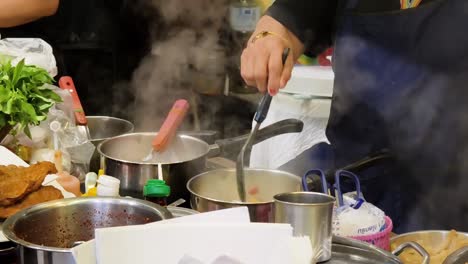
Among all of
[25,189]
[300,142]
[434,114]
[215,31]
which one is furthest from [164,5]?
[25,189]

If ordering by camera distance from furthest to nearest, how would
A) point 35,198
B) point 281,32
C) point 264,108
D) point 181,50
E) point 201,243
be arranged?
point 181,50, point 281,32, point 264,108, point 35,198, point 201,243

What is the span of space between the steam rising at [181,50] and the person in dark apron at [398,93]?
1263 millimetres

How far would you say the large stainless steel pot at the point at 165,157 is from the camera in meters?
1.48

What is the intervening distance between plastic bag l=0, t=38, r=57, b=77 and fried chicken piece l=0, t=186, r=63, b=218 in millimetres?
523

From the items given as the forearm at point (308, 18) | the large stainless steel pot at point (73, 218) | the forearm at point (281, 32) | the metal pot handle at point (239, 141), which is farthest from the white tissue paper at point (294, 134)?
the large stainless steel pot at point (73, 218)

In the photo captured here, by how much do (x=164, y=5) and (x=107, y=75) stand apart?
926 millimetres

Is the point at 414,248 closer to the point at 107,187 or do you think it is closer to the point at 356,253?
the point at 356,253

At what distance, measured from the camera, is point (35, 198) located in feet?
4.47

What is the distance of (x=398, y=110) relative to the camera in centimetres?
186

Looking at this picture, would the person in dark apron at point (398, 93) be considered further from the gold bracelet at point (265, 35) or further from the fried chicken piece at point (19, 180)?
the fried chicken piece at point (19, 180)

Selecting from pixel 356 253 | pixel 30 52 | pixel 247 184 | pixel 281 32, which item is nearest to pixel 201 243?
pixel 356 253

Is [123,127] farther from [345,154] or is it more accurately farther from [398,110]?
[398,110]

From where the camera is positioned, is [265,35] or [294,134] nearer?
[265,35]

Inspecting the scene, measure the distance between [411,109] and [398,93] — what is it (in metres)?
0.06
